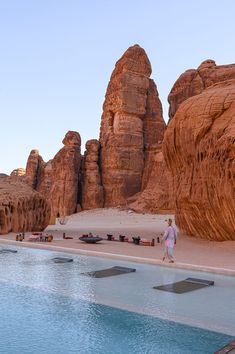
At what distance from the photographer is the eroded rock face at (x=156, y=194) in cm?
4597

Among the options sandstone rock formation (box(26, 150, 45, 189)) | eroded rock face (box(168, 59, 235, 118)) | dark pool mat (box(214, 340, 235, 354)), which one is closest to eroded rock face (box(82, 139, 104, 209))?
eroded rock face (box(168, 59, 235, 118))

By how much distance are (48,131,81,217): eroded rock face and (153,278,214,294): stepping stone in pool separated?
4256 centimetres

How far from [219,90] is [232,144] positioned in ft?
11.8

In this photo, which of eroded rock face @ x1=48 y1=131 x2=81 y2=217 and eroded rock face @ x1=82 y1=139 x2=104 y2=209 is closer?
eroded rock face @ x1=82 y1=139 x2=104 y2=209

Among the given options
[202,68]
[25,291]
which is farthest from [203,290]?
[202,68]

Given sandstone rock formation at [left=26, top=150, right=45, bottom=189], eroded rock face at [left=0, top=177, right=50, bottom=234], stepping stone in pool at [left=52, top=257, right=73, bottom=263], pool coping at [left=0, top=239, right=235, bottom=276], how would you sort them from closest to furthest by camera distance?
pool coping at [left=0, top=239, right=235, bottom=276]
stepping stone in pool at [left=52, top=257, right=73, bottom=263]
eroded rock face at [left=0, top=177, right=50, bottom=234]
sandstone rock formation at [left=26, top=150, right=45, bottom=189]

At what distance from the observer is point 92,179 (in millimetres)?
51125

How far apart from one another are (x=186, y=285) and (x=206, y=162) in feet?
24.5

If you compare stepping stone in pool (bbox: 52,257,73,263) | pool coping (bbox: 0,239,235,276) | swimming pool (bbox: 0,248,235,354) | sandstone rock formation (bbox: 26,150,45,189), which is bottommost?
swimming pool (bbox: 0,248,235,354)

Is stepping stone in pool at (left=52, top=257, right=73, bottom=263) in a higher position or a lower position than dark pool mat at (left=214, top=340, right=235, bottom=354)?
higher

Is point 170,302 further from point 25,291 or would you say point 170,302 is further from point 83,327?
point 25,291

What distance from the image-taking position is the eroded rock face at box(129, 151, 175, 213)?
151 ft

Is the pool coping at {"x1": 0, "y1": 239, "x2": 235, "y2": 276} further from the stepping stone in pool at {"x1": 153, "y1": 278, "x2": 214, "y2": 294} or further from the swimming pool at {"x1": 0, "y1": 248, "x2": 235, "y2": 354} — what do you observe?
the stepping stone in pool at {"x1": 153, "y1": 278, "x2": 214, "y2": 294}

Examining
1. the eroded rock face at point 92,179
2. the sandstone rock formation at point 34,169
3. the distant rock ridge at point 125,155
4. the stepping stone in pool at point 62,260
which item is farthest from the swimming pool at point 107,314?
the sandstone rock formation at point 34,169
